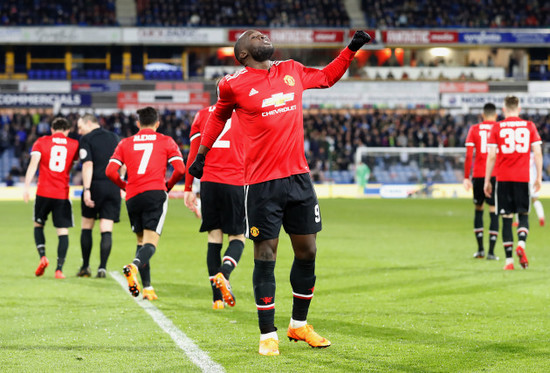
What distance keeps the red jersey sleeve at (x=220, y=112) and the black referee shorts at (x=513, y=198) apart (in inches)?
239

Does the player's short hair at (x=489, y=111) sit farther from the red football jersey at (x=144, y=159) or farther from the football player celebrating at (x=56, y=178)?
the football player celebrating at (x=56, y=178)

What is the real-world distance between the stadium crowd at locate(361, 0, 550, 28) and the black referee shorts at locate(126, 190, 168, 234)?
42.2 meters

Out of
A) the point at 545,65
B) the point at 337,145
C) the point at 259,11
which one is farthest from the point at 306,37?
the point at 545,65

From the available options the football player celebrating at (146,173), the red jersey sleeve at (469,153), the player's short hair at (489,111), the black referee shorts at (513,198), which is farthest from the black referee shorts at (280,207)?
the player's short hair at (489,111)

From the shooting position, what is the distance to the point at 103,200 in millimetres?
10383

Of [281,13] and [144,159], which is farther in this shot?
[281,13]

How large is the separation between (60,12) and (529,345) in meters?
45.6

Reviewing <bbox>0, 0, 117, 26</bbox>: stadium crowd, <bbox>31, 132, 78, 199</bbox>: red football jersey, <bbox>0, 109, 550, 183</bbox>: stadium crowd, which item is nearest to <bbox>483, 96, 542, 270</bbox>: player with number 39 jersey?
<bbox>31, 132, 78, 199</bbox>: red football jersey

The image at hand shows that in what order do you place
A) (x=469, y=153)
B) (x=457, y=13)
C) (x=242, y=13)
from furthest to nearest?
(x=457, y=13), (x=242, y=13), (x=469, y=153)

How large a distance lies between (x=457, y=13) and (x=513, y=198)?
42445mm

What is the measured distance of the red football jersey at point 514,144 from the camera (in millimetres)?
10828

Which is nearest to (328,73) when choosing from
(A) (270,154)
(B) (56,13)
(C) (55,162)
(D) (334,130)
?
(A) (270,154)

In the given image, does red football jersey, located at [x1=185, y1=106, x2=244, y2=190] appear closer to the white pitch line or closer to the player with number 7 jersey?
the player with number 7 jersey

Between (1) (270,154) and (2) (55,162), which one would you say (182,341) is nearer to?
(1) (270,154)
